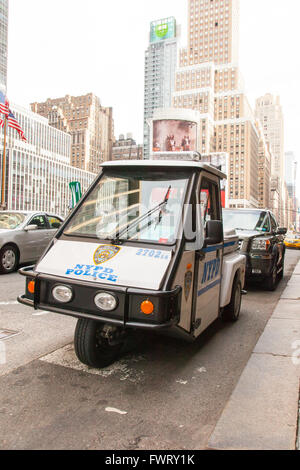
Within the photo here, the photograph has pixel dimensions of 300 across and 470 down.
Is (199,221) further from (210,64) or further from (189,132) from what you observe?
(210,64)

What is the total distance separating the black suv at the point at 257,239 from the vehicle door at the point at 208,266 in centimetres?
349

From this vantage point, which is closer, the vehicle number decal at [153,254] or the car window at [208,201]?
the vehicle number decal at [153,254]

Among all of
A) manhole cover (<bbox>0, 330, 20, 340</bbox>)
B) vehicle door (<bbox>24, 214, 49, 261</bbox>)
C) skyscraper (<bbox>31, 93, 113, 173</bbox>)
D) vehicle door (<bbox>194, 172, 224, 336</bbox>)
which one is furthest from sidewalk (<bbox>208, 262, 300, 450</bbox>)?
skyscraper (<bbox>31, 93, 113, 173</bbox>)

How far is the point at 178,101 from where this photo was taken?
165250 mm

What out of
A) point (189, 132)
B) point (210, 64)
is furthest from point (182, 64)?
point (189, 132)

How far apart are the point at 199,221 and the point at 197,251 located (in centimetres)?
32

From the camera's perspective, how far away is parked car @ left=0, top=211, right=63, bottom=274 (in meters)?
9.55

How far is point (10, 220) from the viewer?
1029cm

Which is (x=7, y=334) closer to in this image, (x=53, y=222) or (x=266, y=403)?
(x=266, y=403)

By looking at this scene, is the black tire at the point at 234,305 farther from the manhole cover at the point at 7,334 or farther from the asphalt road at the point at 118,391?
the manhole cover at the point at 7,334

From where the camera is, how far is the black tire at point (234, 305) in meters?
5.70

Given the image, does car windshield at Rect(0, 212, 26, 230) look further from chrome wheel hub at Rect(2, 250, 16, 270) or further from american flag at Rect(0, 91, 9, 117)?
american flag at Rect(0, 91, 9, 117)

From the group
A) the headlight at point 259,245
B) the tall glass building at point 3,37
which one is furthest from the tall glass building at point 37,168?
the headlight at point 259,245

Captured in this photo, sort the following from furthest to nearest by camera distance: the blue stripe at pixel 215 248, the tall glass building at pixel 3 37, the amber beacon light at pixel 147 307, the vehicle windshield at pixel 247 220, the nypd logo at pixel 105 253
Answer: the tall glass building at pixel 3 37
the vehicle windshield at pixel 247 220
the blue stripe at pixel 215 248
the nypd logo at pixel 105 253
the amber beacon light at pixel 147 307
